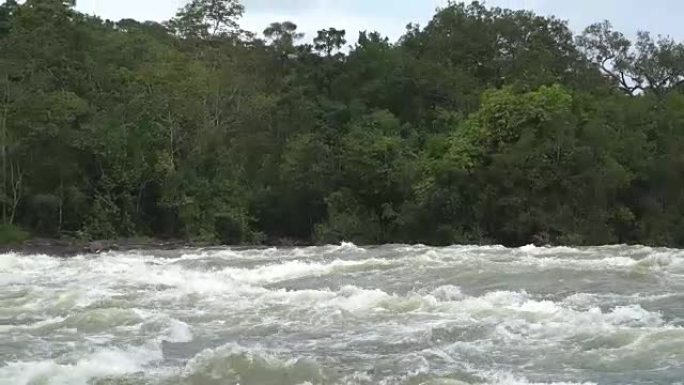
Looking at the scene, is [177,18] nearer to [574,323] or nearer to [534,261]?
[534,261]

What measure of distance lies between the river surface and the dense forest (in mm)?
9502

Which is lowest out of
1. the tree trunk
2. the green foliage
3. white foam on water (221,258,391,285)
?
the green foliage

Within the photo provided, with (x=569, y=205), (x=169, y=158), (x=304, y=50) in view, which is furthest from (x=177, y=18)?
(x=569, y=205)

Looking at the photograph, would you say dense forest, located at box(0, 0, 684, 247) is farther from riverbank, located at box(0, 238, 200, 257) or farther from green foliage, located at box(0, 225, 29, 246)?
riverbank, located at box(0, 238, 200, 257)

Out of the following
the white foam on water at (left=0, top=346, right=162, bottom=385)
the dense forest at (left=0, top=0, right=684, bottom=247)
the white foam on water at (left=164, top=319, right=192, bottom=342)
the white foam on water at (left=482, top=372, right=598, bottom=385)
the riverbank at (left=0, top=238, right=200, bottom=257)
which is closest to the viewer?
the white foam on water at (left=482, top=372, right=598, bottom=385)

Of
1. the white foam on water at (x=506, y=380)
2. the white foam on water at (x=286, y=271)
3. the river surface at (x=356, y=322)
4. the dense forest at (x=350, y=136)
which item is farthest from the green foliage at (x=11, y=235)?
the white foam on water at (x=506, y=380)

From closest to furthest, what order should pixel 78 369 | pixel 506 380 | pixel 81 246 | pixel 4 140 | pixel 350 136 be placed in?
pixel 506 380 → pixel 78 369 → pixel 81 246 → pixel 4 140 → pixel 350 136

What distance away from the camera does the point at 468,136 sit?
29.1 m

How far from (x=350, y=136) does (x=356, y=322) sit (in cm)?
2226

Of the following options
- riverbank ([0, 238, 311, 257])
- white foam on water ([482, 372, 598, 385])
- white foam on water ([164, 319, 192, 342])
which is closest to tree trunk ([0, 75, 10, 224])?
riverbank ([0, 238, 311, 257])

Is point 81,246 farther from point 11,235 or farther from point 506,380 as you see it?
point 506,380

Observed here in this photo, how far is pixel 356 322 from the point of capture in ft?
36.8

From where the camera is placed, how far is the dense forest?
27.9 m

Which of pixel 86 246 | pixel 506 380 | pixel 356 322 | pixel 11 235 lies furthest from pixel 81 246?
pixel 506 380
